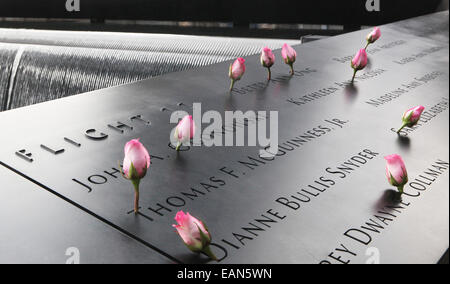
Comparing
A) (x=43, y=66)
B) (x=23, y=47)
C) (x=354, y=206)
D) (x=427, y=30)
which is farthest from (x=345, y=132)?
(x=23, y=47)

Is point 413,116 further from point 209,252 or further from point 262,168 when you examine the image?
point 209,252

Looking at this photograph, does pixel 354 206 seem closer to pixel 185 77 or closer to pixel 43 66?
pixel 185 77

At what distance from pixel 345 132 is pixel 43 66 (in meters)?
2.23

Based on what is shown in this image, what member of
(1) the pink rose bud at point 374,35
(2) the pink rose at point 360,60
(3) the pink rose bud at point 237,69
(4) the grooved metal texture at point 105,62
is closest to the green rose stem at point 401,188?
(3) the pink rose bud at point 237,69

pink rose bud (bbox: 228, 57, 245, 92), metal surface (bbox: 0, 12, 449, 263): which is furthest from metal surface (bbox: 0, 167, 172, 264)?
pink rose bud (bbox: 228, 57, 245, 92)

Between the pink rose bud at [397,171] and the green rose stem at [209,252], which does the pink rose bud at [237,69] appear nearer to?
the pink rose bud at [397,171]

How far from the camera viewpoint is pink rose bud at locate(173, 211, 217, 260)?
0.76m

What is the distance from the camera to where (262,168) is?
43.3 inches

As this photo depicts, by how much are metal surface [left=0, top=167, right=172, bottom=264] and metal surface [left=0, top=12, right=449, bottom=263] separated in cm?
3

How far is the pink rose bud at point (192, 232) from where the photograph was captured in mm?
756

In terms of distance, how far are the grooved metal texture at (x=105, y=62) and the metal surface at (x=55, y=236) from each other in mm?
1988

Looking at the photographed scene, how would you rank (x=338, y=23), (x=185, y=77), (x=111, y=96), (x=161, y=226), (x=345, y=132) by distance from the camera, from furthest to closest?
(x=338, y=23)
(x=185, y=77)
(x=111, y=96)
(x=345, y=132)
(x=161, y=226)

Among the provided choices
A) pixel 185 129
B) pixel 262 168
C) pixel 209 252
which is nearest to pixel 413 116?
pixel 262 168
